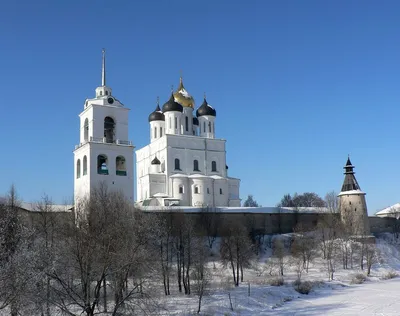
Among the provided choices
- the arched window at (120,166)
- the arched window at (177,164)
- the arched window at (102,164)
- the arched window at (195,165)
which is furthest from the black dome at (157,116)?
the arched window at (102,164)

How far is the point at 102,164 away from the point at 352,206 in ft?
70.2

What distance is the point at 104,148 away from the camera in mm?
31375

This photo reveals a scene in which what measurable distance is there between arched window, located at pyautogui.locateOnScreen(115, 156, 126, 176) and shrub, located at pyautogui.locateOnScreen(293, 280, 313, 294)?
12.2 meters

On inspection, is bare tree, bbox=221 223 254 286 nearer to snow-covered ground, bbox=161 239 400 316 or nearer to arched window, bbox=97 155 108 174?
snow-covered ground, bbox=161 239 400 316

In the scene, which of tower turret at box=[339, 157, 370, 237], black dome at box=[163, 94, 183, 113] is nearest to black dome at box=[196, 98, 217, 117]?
black dome at box=[163, 94, 183, 113]

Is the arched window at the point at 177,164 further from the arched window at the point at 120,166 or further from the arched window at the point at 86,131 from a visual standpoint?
the arched window at the point at 86,131

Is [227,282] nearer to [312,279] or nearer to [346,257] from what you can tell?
[312,279]

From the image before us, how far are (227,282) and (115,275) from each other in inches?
383

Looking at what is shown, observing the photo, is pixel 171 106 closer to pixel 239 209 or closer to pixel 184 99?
pixel 184 99

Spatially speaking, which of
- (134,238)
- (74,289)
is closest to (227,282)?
Answer: (134,238)

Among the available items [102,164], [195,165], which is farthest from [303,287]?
[195,165]

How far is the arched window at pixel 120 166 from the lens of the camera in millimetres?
31812

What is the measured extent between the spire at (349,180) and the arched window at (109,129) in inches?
827

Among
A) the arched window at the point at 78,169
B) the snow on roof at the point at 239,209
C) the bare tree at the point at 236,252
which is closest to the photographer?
the bare tree at the point at 236,252
